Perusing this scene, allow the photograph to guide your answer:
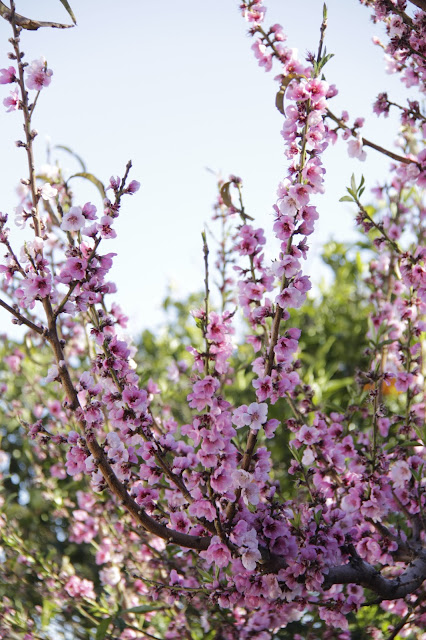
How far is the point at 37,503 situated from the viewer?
4082 mm

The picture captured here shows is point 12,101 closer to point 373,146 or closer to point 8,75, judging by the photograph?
point 8,75

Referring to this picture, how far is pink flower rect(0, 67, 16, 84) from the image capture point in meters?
1.87

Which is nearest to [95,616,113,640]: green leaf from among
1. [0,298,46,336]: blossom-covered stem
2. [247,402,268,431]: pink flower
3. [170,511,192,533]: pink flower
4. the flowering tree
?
the flowering tree

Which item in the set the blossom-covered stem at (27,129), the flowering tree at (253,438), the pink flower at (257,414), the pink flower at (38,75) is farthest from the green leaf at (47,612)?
the pink flower at (38,75)

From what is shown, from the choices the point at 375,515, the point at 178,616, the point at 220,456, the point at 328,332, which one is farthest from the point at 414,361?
the point at 328,332

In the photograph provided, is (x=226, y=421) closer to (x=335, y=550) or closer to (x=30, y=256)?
(x=335, y=550)

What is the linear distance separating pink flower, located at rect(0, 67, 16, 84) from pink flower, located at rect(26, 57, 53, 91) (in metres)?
0.05

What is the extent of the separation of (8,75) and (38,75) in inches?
3.7

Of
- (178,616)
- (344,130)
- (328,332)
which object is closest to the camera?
(344,130)

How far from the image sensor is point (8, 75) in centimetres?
187

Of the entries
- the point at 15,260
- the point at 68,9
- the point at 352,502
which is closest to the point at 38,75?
the point at 68,9

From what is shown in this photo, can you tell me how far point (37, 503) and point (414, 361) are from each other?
2841 mm

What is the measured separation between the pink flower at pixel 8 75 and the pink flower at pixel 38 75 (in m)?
0.05

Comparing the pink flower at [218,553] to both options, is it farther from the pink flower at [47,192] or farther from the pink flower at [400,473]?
the pink flower at [47,192]
